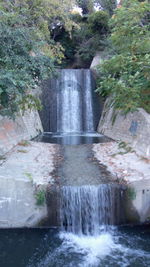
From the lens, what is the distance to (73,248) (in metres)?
5.33

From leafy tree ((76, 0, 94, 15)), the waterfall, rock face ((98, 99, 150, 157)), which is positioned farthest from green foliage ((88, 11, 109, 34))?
the waterfall

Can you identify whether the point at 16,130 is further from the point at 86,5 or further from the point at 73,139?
the point at 86,5

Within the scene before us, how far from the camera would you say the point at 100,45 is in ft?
72.6

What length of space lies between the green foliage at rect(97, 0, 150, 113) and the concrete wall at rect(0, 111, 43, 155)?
3.39 m

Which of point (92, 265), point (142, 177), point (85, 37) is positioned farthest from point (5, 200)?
point (85, 37)

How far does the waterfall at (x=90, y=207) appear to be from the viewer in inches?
241

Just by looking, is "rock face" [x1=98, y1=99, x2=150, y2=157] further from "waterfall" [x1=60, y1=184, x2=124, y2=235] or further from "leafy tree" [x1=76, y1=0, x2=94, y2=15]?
"leafy tree" [x1=76, y1=0, x2=94, y2=15]

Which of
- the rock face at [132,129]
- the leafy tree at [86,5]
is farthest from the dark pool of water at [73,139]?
the leafy tree at [86,5]

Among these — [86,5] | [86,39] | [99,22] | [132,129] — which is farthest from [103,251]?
[86,5]

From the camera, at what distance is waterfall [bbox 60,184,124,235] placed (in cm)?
612

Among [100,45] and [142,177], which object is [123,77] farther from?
[100,45]

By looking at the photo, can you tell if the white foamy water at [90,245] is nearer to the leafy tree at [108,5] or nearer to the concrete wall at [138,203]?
the concrete wall at [138,203]

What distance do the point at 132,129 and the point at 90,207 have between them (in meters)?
5.06

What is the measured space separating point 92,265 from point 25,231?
1871 mm
